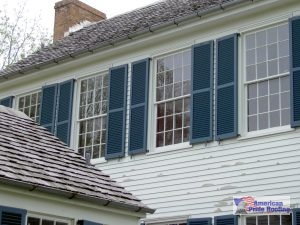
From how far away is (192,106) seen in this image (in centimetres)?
1446

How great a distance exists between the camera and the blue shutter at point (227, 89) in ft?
45.0

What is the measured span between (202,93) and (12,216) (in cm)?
656

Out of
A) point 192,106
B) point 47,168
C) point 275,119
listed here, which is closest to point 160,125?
point 192,106

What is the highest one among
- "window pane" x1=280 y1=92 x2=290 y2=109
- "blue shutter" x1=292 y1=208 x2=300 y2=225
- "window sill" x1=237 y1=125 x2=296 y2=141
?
"window pane" x1=280 y1=92 x2=290 y2=109

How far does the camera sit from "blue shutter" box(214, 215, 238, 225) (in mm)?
13195

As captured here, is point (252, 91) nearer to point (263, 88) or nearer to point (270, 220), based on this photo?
point (263, 88)

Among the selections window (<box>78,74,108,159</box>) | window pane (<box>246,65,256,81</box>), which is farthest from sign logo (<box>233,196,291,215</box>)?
window (<box>78,74,108,159</box>)

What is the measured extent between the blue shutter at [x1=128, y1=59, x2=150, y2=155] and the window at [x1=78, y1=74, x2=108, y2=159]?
3.34 ft

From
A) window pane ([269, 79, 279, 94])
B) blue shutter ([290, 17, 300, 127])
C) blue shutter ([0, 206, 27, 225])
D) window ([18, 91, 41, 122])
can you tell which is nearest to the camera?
blue shutter ([0, 206, 27, 225])

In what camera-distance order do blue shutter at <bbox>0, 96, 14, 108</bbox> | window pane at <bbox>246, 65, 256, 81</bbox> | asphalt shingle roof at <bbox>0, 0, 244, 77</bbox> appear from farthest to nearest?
blue shutter at <bbox>0, 96, 14, 108</bbox> → asphalt shingle roof at <bbox>0, 0, 244, 77</bbox> → window pane at <bbox>246, 65, 256, 81</bbox>

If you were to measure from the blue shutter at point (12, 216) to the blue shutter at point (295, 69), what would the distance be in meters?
5.88

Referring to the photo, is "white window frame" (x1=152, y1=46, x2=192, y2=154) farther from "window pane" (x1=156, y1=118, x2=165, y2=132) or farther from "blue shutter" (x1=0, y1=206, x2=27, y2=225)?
"blue shutter" (x1=0, y1=206, x2=27, y2=225)

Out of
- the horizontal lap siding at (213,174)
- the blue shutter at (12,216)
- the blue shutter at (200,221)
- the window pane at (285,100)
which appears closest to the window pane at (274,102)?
the window pane at (285,100)

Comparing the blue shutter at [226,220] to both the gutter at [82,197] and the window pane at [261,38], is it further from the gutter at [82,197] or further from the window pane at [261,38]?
the window pane at [261,38]
